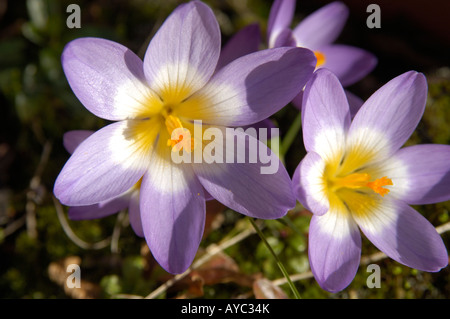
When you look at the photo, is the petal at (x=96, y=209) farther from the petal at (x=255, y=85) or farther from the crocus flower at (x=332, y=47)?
the crocus flower at (x=332, y=47)

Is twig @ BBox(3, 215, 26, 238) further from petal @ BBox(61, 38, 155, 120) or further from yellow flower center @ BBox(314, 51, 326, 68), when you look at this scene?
yellow flower center @ BBox(314, 51, 326, 68)

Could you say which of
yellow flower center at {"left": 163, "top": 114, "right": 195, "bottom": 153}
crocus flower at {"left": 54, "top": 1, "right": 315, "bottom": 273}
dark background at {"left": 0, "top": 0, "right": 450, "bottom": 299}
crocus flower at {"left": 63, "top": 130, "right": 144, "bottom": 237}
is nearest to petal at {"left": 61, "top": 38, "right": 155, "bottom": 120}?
crocus flower at {"left": 54, "top": 1, "right": 315, "bottom": 273}

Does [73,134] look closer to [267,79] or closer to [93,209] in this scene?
[93,209]

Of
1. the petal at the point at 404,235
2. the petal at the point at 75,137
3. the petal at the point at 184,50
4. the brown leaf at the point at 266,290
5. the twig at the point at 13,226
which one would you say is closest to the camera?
the petal at the point at 184,50

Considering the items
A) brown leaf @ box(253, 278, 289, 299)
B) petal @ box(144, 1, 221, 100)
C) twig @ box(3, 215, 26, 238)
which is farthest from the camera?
twig @ box(3, 215, 26, 238)

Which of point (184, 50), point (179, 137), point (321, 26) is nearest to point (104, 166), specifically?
point (179, 137)

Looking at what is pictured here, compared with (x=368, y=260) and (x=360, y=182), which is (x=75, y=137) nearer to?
(x=360, y=182)

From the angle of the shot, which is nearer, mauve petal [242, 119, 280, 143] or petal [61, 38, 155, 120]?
petal [61, 38, 155, 120]

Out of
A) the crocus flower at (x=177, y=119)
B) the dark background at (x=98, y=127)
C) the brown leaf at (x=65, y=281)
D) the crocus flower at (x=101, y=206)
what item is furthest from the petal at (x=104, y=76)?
the brown leaf at (x=65, y=281)
